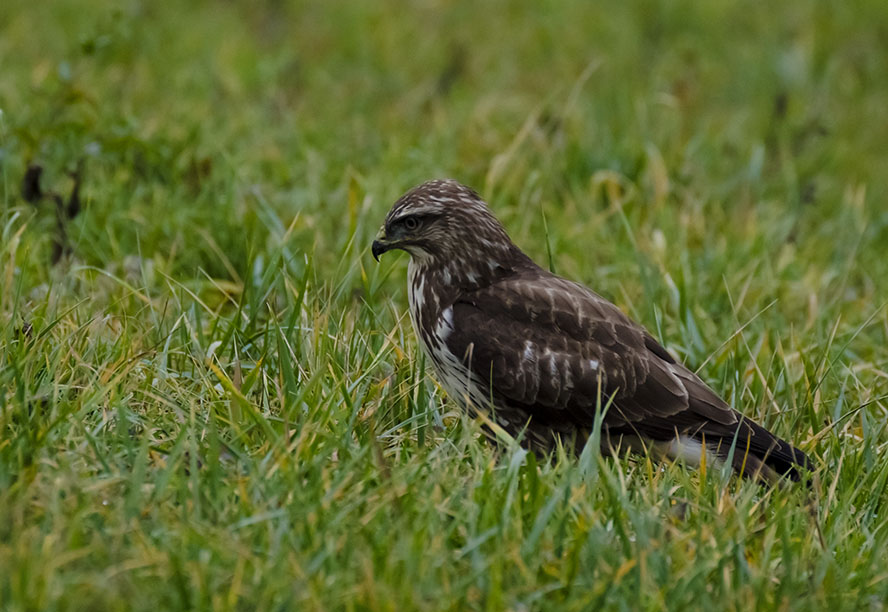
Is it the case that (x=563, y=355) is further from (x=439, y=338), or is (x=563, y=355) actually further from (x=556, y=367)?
(x=439, y=338)

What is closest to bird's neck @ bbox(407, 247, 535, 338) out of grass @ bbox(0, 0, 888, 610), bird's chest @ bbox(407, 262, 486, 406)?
bird's chest @ bbox(407, 262, 486, 406)

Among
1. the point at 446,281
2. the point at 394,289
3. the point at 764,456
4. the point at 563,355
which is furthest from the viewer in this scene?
the point at 394,289

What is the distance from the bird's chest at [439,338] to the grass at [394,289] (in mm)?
107

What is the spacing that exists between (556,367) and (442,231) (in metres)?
0.72

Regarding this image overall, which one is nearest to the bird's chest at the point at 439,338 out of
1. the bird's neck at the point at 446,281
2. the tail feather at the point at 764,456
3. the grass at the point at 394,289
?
the bird's neck at the point at 446,281

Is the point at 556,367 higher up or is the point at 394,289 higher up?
the point at 556,367

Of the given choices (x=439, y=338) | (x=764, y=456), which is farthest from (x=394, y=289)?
(x=764, y=456)

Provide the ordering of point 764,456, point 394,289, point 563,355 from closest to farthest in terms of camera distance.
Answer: point 764,456, point 563,355, point 394,289

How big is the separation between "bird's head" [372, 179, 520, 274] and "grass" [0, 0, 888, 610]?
0.32 m

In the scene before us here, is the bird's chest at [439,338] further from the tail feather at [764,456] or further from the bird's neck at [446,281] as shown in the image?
the tail feather at [764,456]

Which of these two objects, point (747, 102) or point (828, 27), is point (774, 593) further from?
point (828, 27)

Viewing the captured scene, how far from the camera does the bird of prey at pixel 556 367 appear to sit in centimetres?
442

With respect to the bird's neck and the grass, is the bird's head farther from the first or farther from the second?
the grass

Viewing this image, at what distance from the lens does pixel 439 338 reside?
14.8 feet
